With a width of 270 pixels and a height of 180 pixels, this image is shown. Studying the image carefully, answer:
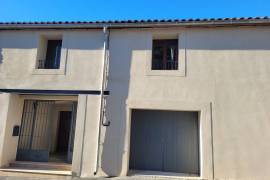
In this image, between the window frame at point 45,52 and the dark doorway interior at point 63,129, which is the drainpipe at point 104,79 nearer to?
the window frame at point 45,52

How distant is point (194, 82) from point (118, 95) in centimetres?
275

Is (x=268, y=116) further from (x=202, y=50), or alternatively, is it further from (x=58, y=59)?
(x=58, y=59)

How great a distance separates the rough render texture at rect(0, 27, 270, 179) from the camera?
7.11 metres

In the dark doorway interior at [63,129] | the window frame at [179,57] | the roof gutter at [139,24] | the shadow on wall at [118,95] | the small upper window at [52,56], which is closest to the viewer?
the shadow on wall at [118,95]

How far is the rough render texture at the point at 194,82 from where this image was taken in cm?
711

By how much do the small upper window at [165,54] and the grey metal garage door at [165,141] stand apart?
1807 mm

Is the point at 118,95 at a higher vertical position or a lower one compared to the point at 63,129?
higher

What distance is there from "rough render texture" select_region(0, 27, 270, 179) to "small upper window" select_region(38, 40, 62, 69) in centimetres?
52

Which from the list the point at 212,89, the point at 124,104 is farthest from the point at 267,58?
the point at 124,104

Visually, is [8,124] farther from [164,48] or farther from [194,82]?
[194,82]

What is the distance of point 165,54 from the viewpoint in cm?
844

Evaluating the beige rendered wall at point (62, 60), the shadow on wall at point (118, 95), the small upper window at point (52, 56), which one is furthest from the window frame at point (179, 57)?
the small upper window at point (52, 56)

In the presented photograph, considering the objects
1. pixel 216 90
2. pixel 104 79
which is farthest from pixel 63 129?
pixel 216 90

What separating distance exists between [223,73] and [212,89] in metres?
0.70
